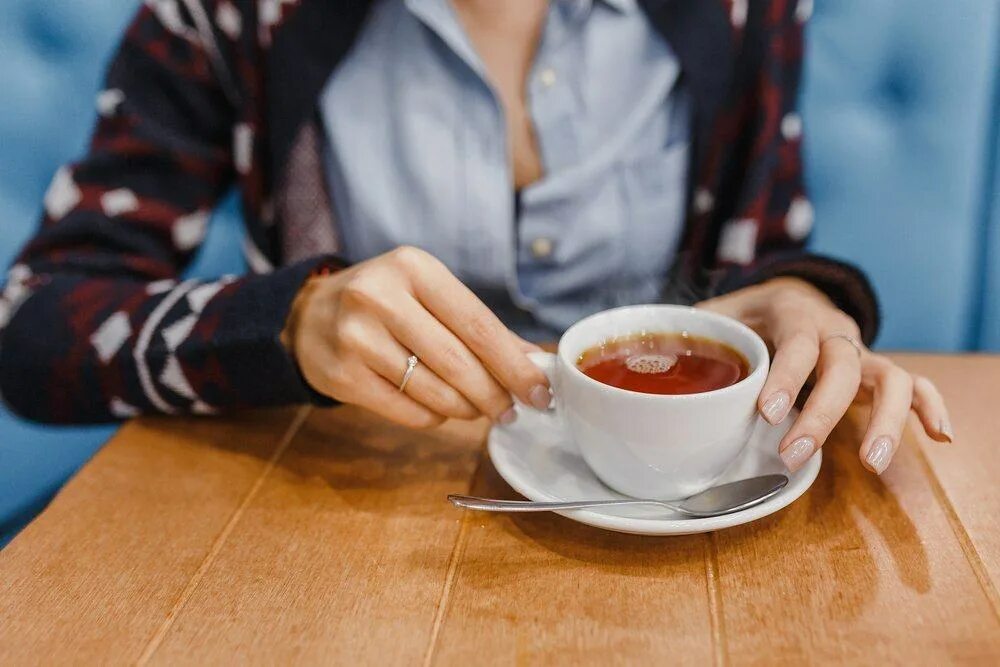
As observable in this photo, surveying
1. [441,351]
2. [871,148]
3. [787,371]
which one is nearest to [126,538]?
[441,351]

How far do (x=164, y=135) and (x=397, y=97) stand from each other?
290mm

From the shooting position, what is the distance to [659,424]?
0.63 metres

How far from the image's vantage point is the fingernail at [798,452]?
0.66 m

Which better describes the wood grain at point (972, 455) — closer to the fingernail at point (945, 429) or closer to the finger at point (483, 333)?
the fingernail at point (945, 429)

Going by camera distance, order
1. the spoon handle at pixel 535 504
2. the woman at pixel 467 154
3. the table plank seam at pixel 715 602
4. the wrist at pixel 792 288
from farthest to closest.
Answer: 1. the woman at pixel 467 154
2. the wrist at pixel 792 288
3. the spoon handle at pixel 535 504
4. the table plank seam at pixel 715 602

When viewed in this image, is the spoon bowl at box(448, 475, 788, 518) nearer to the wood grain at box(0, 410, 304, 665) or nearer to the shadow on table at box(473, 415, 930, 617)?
the shadow on table at box(473, 415, 930, 617)

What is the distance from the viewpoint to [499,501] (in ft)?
2.19

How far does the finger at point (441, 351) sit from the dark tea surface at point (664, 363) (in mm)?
86

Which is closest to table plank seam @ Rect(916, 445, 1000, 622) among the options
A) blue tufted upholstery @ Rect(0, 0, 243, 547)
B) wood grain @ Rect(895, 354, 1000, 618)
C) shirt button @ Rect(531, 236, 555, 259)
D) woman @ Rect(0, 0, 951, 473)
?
wood grain @ Rect(895, 354, 1000, 618)

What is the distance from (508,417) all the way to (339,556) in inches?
7.4

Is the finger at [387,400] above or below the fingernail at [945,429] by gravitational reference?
above

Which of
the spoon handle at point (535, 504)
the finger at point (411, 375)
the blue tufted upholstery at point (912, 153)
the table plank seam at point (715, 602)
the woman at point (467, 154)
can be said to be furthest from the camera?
the blue tufted upholstery at point (912, 153)

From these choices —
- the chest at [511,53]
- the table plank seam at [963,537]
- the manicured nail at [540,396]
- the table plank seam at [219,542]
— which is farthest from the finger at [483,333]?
the chest at [511,53]

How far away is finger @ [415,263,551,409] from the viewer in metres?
0.72
